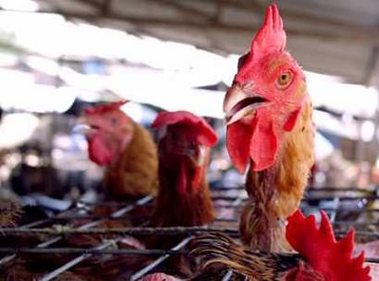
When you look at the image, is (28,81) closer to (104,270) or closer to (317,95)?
(317,95)

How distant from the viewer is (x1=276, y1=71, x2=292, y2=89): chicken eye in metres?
1.76

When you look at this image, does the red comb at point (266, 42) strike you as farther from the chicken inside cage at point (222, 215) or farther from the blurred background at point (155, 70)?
the blurred background at point (155, 70)

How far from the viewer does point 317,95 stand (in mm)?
9945

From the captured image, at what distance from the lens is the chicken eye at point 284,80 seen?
1.76m

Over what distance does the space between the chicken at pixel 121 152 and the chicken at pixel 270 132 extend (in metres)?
1.35

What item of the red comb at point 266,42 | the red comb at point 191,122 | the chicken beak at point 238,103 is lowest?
the red comb at point 191,122

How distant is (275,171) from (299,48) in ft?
20.3

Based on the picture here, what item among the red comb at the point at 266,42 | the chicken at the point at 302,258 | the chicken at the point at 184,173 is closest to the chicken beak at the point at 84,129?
the chicken at the point at 184,173

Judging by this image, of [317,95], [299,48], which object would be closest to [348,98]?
[317,95]

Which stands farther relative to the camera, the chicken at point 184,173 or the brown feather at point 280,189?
the chicken at point 184,173

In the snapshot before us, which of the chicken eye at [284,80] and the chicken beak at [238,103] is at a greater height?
the chicken eye at [284,80]

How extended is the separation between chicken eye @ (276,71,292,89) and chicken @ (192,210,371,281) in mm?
395

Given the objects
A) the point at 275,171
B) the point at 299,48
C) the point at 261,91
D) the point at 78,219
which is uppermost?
the point at 299,48

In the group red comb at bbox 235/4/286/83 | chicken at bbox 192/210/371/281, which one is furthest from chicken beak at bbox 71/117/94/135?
chicken at bbox 192/210/371/281
